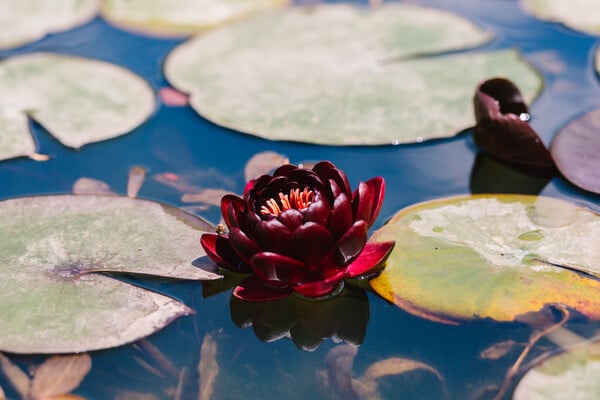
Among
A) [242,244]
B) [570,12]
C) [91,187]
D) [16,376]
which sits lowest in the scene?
[16,376]

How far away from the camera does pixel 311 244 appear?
202cm

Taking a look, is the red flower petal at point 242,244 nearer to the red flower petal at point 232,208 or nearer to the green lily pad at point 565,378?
the red flower petal at point 232,208

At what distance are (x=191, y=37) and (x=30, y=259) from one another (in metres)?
2.00

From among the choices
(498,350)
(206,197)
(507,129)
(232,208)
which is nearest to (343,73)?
(507,129)

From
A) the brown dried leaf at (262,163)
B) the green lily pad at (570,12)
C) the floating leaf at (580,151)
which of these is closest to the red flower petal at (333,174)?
the brown dried leaf at (262,163)

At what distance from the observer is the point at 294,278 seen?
6.84 feet

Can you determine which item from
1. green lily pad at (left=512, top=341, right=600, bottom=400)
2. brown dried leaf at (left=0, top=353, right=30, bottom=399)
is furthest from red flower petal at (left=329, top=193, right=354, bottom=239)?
brown dried leaf at (left=0, top=353, right=30, bottom=399)

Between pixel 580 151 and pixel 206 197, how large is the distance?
58.4 inches

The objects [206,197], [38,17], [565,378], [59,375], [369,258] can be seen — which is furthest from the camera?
[38,17]

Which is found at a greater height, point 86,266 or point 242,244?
point 242,244

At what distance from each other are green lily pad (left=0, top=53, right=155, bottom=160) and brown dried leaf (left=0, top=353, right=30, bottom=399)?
3.85 feet

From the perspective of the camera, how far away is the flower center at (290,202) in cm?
212

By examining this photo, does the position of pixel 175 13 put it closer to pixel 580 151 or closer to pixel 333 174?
pixel 333 174

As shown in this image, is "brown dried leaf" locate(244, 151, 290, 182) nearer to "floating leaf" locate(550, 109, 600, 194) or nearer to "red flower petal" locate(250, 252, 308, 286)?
"red flower petal" locate(250, 252, 308, 286)
